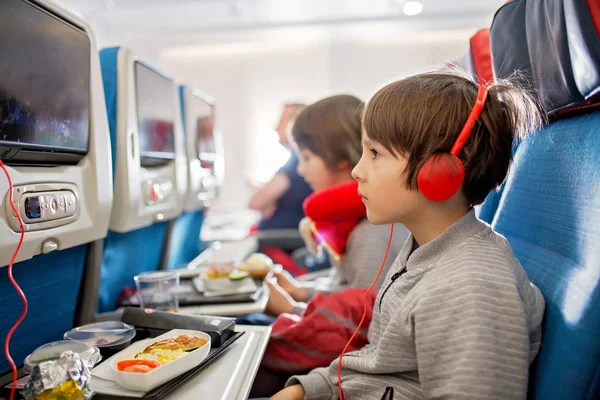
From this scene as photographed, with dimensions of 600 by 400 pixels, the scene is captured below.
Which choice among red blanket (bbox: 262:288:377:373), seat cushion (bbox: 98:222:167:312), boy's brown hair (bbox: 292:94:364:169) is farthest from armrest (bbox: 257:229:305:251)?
red blanket (bbox: 262:288:377:373)

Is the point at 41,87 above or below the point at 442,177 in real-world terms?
above

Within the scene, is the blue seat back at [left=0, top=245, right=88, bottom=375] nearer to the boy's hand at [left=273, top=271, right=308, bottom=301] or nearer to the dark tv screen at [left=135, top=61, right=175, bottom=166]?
the dark tv screen at [left=135, top=61, right=175, bottom=166]

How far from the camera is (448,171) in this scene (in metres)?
0.70

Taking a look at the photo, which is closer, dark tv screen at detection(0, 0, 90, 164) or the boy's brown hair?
dark tv screen at detection(0, 0, 90, 164)

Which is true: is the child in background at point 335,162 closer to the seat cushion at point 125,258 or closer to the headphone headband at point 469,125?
the seat cushion at point 125,258

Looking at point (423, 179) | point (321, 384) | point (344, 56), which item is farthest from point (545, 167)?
point (344, 56)

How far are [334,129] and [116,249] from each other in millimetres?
651

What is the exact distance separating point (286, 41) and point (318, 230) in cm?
429

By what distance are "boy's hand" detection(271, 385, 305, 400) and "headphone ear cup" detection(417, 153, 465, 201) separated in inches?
15.5

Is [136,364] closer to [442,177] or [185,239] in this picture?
[442,177]

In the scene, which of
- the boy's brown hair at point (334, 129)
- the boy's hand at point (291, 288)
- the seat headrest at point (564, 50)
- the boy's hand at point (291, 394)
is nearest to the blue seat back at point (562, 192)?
the seat headrest at point (564, 50)

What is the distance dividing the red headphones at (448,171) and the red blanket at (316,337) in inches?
15.8

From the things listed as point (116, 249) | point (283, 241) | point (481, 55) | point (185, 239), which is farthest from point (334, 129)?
point (283, 241)

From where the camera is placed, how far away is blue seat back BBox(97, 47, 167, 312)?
1.11 m
